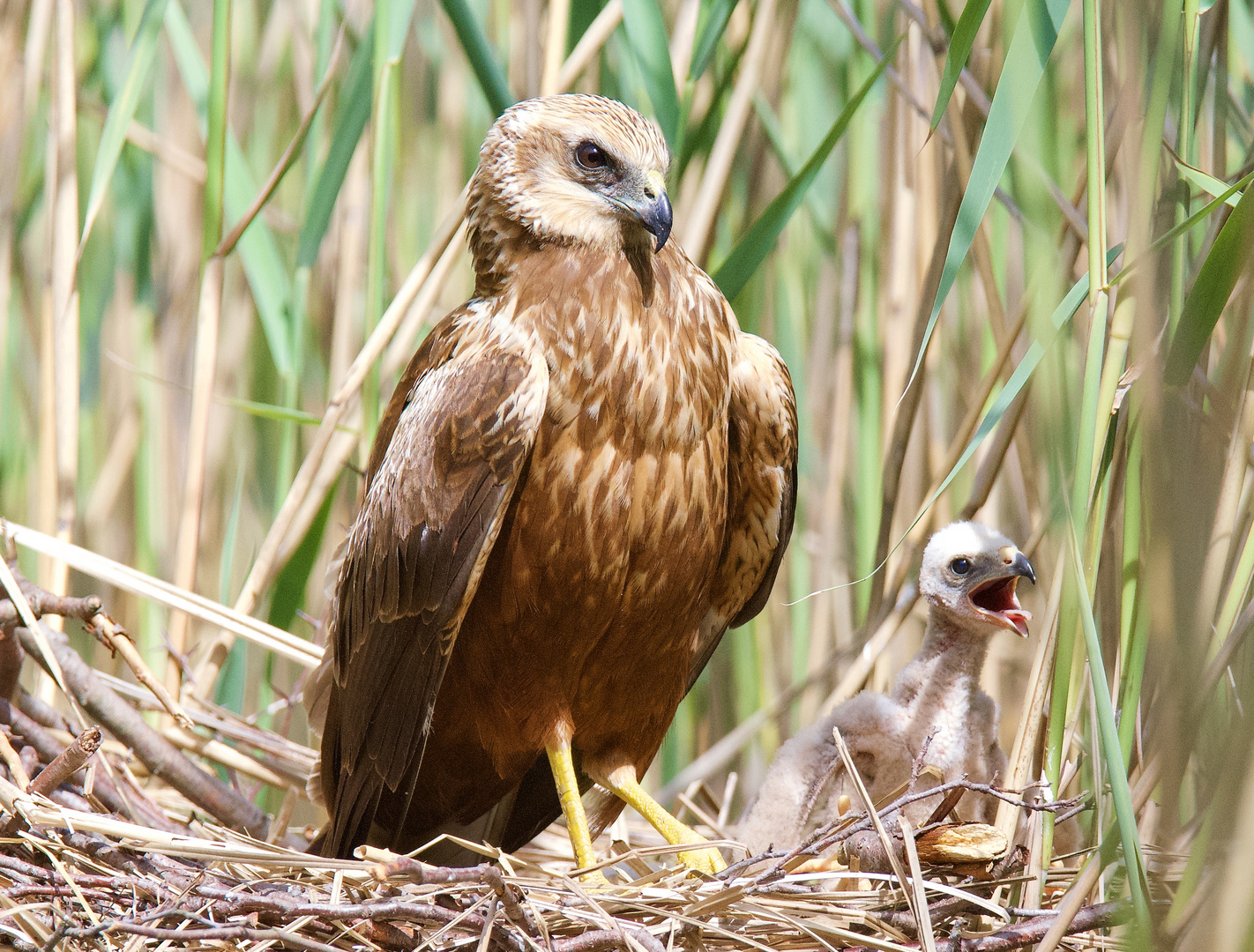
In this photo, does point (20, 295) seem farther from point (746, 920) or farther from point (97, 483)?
point (746, 920)

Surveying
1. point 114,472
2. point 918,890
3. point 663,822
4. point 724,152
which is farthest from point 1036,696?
point 114,472

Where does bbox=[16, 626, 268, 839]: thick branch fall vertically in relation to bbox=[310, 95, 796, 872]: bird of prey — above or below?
below

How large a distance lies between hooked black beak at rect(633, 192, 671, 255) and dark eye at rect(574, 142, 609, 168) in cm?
13

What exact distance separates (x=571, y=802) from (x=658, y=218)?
3.30 ft

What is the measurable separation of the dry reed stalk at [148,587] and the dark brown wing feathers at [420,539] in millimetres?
186

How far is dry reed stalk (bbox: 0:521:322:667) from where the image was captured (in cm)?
199

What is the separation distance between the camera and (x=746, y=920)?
1.52 metres

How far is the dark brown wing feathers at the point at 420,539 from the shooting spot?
5.66 feet

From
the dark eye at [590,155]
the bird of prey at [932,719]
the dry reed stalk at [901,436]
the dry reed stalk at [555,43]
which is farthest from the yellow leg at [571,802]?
the dry reed stalk at [555,43]

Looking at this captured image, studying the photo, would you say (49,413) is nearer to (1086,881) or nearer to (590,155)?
(590,155)

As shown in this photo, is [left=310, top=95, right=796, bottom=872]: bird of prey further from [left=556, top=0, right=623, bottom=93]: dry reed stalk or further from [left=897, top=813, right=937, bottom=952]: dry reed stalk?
[left=897, top=813, right=937, bottom=952]: dry reed stalk

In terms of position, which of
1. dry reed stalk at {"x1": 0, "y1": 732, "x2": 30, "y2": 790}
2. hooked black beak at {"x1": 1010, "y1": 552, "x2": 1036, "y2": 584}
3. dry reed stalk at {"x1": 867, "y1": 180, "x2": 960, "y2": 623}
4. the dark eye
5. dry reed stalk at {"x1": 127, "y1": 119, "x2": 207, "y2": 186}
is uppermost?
the dark eye

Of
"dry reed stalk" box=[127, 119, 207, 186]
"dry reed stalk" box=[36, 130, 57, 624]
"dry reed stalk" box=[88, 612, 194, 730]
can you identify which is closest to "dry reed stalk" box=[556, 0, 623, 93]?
"dry reed stalk" box=[127, 119, 207, 186]

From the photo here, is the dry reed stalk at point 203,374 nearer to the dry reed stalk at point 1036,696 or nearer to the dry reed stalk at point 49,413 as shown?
the dry reed stalk at point 49,413
